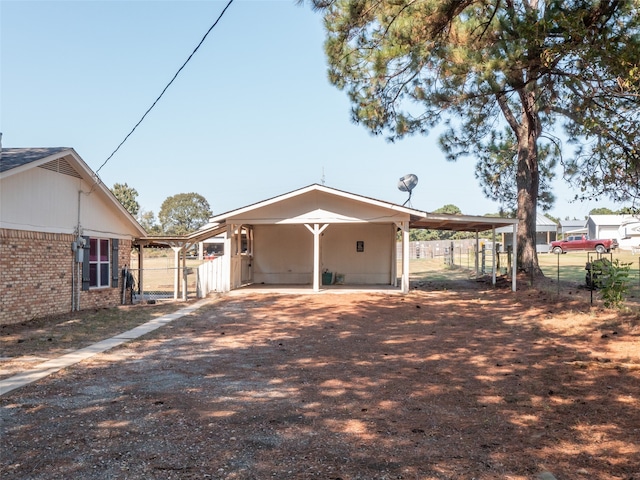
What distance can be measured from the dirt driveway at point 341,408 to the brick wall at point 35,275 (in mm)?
4035

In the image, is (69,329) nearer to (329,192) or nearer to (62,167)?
(62,167)

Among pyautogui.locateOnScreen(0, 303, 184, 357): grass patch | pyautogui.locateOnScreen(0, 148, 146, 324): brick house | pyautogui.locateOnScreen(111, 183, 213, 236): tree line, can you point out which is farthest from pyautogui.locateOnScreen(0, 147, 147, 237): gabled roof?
pyautogui.locateOnScreen(111, 183, 213, 236): tree line

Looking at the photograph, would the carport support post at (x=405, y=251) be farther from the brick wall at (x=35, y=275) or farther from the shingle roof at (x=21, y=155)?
the shingle roof at (x=21, y=155)

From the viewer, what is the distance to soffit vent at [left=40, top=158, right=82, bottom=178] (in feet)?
38.9

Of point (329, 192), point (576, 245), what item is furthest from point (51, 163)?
point (576, 245)

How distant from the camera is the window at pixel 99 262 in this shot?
46.4ft

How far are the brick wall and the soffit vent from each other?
5.43ft

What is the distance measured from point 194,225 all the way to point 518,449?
7149 cm

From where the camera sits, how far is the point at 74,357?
7258mm

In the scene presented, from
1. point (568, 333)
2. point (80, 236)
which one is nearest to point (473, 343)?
point (568, 333)

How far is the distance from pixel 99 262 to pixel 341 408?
1196 cm

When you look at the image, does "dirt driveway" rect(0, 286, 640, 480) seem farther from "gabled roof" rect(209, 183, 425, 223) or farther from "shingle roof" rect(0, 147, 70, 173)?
"gabled roof" rect(209, 183, 425, 223)

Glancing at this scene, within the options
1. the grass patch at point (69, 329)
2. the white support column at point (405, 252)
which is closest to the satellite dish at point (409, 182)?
the white support column at point (405, 252)

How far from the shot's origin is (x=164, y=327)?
10.3m
